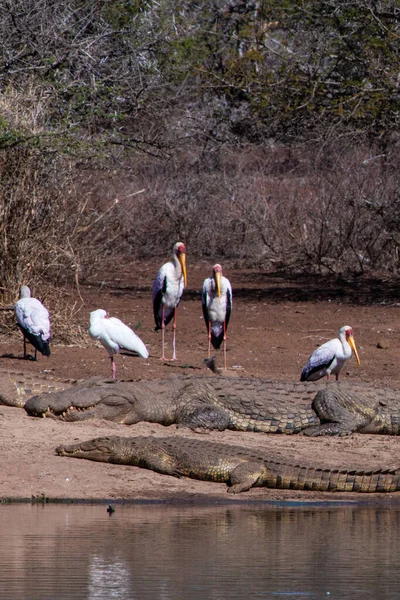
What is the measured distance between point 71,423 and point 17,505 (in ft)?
5.93

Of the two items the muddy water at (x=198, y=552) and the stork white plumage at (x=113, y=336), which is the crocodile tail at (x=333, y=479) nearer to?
the muddy water at (x=198, y=552)

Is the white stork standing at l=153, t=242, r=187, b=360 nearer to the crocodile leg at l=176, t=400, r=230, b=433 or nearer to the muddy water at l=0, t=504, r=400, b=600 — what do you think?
the crocodile leg at l=176, t=400, r=230, b=433

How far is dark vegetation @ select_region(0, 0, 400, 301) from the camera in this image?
47.5ft

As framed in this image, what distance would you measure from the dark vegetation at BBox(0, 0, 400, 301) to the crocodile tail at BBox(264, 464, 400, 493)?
5.86 meters

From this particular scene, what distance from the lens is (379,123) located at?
18.2 m

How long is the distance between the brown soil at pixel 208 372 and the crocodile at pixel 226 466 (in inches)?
2.6

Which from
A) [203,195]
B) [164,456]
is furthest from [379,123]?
[164,456]

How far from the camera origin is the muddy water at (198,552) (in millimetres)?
5570

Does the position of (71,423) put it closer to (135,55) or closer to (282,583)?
(282,583)

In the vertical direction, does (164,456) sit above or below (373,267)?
below

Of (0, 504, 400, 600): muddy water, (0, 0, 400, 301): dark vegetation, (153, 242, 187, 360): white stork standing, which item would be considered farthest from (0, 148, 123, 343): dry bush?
(0, 504, 400, 600): muddy water

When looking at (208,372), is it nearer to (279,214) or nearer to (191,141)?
(279,214)

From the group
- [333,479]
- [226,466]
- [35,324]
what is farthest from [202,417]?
[35,324]

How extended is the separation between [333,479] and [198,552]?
2.04 metres
